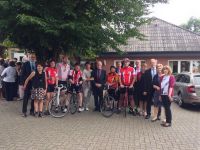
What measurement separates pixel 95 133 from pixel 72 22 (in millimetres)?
4961

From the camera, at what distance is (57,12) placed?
1227 cm

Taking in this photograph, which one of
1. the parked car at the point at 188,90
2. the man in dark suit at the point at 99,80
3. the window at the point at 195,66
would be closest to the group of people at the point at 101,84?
the man in dark suit at the point at 99,80

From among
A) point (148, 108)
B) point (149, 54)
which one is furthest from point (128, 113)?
point (149, 54)

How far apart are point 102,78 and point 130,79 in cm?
115

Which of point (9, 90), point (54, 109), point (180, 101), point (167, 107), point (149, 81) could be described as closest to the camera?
point (167, 107)

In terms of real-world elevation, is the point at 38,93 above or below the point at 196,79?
below

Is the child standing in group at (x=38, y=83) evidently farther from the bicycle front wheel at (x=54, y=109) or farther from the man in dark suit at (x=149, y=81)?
the man in dark suit at (x=149, y=81)

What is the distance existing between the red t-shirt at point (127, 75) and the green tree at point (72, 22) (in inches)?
76.4

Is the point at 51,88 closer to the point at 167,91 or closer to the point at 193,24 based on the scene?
the point at 167,91

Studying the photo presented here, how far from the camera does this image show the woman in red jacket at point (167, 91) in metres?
9.74

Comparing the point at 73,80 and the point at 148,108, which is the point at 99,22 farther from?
the point at 148,108

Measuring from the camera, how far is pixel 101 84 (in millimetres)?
11805

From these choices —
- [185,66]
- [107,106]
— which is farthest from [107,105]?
[185,66]

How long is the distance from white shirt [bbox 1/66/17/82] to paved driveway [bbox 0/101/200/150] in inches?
119
